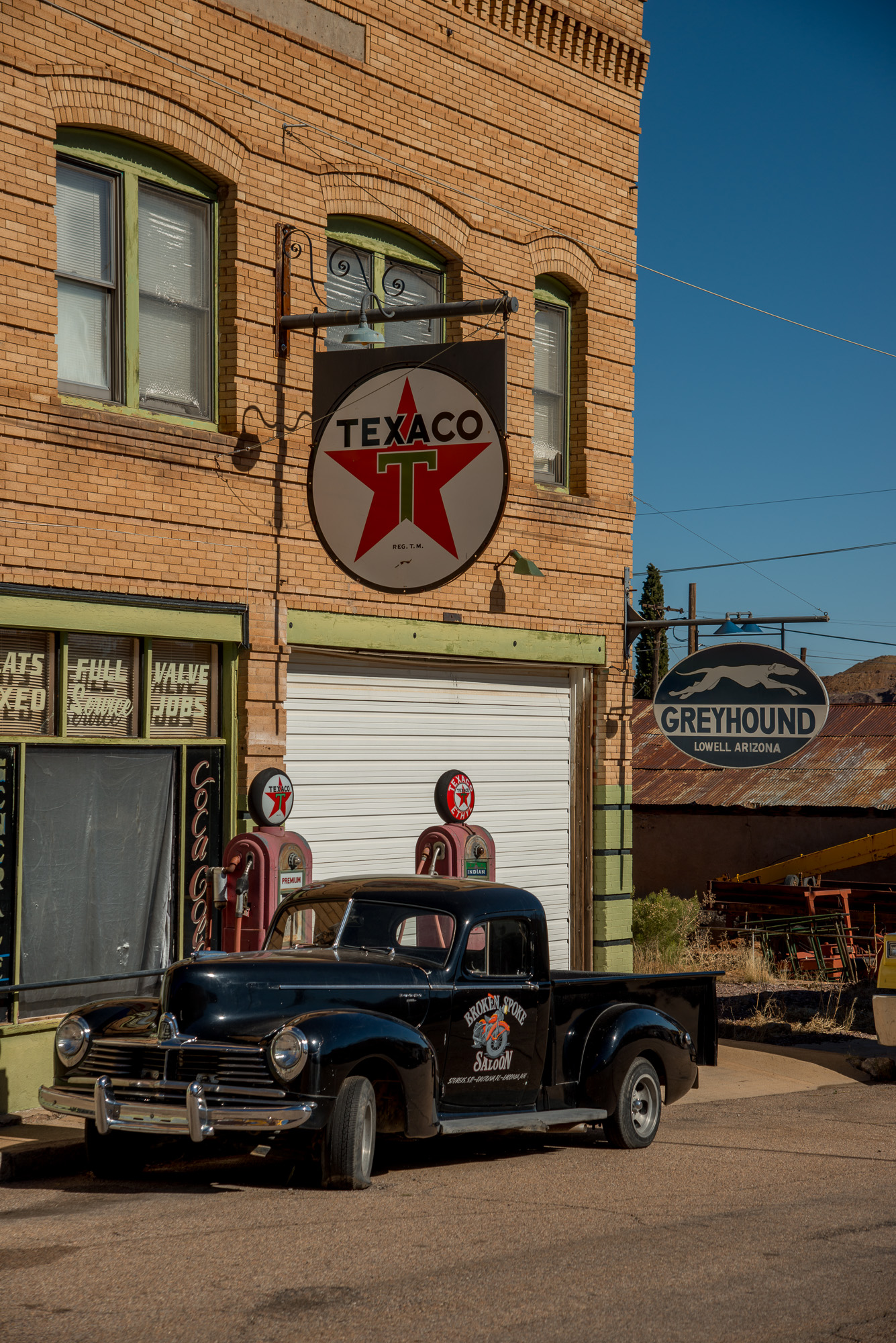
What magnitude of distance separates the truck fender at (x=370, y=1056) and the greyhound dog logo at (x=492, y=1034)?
46cm

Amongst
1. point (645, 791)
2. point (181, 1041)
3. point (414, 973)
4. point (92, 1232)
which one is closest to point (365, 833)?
point (414, 973)

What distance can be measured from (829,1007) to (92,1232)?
37.7ft

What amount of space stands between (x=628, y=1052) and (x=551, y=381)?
8754 mm

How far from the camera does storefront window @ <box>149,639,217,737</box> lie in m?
12.1

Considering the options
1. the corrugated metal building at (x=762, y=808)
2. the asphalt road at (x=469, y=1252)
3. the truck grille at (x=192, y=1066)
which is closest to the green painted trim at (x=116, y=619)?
the truck grille at (x=192, y=1066)

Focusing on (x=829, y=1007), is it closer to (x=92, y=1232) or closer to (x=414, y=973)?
(x=414, y=973)

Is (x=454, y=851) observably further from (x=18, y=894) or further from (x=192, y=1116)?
(x=192, y=1116)

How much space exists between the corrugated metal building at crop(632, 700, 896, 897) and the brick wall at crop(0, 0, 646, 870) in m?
10.3

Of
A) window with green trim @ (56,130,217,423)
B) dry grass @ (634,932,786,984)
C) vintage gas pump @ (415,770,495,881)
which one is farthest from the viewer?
dry grass @ (634,932,786,984)

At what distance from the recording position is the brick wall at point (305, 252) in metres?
11.1

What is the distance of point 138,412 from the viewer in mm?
12008

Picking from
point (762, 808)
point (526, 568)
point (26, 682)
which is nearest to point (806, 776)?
point (762, 808)

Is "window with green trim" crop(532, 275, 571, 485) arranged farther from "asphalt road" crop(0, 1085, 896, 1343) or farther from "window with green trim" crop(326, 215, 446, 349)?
"asphalt road" crop(0, 1085, 896, 1343)

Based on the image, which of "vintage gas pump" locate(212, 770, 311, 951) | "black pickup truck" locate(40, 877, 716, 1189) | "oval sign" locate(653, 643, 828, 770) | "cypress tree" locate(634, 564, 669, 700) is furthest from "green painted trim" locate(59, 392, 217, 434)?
"cypress tree" locate(634, 564, 669, 700)
